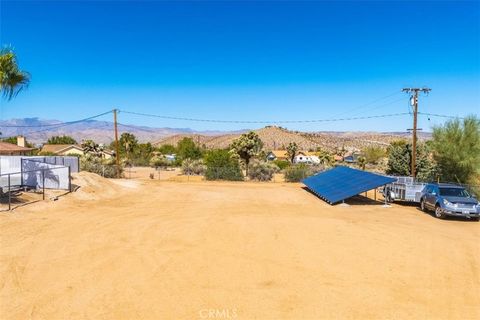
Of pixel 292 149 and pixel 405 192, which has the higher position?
pixel 292 149

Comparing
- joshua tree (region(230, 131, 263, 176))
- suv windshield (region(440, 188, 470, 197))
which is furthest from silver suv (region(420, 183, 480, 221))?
joshua tree (region(230, 131, 263, 176))

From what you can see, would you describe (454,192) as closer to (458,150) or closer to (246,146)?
(458,150)

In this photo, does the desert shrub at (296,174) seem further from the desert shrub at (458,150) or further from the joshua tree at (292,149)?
the joshua tree at (292,149)

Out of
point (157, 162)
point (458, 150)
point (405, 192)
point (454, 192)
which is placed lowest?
point (405, 192)

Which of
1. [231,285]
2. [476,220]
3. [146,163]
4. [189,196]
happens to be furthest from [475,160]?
[146,163]

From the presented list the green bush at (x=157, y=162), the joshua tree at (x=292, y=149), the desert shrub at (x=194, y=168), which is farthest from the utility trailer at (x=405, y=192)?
the joshua tree at (x=292, y=149)

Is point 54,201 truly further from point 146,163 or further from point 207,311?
point 146,163

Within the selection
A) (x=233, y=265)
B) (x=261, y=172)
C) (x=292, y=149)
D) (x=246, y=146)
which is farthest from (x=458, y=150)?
(x=292, y=149)
